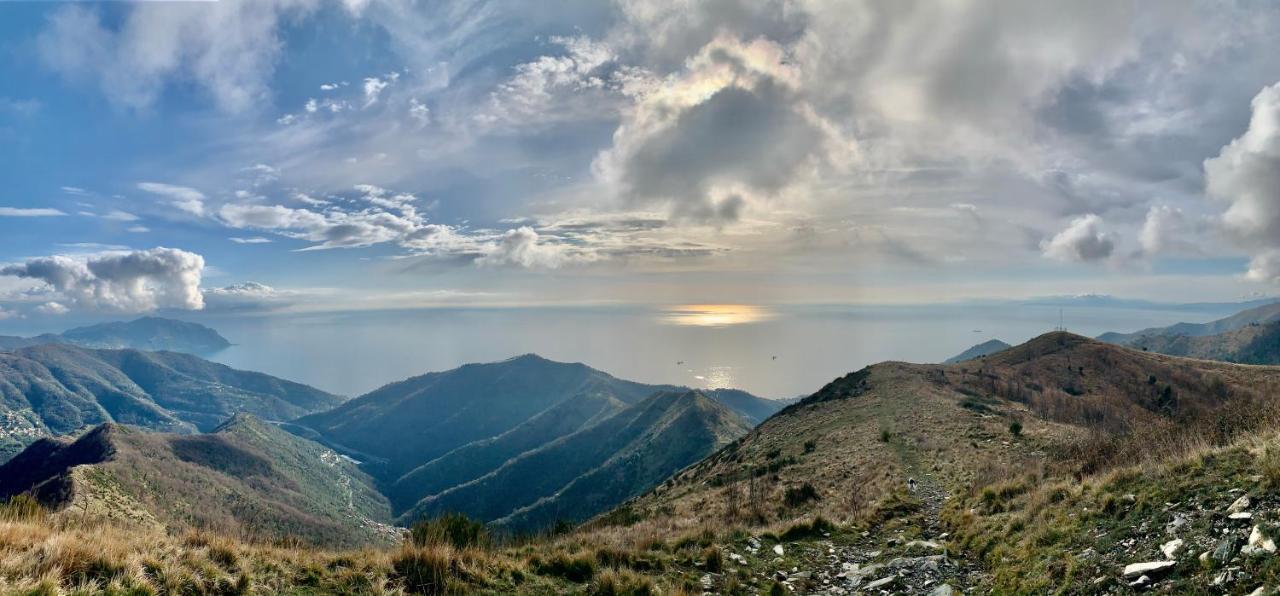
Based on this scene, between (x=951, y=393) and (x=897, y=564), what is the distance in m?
52.5

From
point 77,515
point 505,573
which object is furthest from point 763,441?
point 77,515

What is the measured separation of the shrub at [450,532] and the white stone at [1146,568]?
1158cm

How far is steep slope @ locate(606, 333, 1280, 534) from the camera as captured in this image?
23.7m

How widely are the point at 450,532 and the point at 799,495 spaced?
18.3m

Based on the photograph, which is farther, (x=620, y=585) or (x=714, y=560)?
(x=714, y=560)

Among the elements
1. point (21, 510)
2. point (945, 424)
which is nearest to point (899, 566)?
point (21, 510)

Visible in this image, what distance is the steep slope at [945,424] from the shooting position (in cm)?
2369

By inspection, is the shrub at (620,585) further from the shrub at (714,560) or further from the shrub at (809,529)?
the shrub at (809,529)

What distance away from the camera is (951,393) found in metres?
56.2

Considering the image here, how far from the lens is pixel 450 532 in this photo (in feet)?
40.0

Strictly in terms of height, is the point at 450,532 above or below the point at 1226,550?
below

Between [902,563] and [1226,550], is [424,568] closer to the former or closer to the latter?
[902,563]

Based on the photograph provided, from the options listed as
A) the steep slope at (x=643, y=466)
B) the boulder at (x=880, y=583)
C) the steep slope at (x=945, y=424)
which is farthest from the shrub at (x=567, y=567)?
the steep slope at (x=643, y=466)

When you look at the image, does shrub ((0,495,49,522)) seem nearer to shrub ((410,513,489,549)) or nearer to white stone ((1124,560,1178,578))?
shrub ((410,513,489,549))
